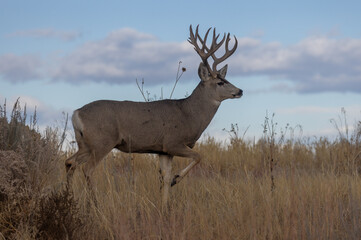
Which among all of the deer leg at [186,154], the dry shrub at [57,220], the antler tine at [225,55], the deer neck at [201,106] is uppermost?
the antler tine at [225,55]

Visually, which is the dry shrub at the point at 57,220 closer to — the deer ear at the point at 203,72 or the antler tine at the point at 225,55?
the deer ear at the point at 203,72

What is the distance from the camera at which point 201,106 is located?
9.34 m

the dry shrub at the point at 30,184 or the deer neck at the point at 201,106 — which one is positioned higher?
the deer neck at the point at 201,106

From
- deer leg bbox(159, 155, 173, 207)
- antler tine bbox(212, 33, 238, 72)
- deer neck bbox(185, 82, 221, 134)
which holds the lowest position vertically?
deer leg bbox(159, 155, 173, 207)

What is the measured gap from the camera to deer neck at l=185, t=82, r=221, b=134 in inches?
362

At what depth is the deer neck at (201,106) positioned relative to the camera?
362 inches

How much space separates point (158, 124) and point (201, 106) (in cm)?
100

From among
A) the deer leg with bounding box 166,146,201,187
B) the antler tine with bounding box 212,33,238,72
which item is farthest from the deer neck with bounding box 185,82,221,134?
the deer leg with bounding box 166,146,201,187

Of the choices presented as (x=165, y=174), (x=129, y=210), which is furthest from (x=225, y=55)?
(x=129, y=210)

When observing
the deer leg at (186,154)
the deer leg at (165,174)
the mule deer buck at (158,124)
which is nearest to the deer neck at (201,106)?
the mule deer buck at (158,124)

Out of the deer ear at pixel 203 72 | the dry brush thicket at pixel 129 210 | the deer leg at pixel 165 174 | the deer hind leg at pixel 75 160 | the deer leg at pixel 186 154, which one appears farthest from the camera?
→ the deer ear at pixel 203 72

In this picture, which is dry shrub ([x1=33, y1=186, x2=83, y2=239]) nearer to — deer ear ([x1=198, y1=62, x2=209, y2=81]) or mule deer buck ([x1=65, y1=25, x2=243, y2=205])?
mule deer buck ([x1=65, y1=25, x2=243, y2=205])

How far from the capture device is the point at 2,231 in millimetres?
6266

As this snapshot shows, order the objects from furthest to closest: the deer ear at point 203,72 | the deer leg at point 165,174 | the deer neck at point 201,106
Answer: the deer ear at point 203,72, the deer neck at point 201,106, the deer leg at point 165,174
